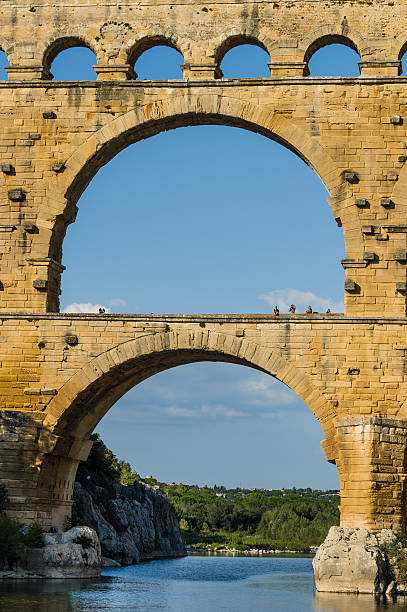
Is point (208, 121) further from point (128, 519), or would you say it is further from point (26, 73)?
point (128, 519)

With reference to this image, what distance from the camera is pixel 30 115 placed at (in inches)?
931

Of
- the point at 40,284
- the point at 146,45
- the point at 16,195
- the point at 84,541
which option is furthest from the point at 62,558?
the point at 146,45

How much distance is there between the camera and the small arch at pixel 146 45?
23750mm

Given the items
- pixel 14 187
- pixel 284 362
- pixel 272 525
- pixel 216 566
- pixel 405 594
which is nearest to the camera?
pixel 405 594

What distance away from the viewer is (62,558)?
22078mm

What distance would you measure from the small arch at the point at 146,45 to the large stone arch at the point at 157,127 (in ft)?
4.14

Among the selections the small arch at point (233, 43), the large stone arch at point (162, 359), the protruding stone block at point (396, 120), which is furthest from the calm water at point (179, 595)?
the small arch at point (233, 43)

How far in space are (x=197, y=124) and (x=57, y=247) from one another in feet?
13.3

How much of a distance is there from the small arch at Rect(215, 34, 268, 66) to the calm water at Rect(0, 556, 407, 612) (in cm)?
1111

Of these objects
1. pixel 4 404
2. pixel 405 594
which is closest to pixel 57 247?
pixel 4 404

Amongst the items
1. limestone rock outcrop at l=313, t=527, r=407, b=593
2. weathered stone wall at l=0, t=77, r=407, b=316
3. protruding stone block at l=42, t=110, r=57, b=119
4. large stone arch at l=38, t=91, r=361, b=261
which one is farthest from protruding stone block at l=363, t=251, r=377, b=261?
protruding stone block at l=42, t=110, r=57, b=119

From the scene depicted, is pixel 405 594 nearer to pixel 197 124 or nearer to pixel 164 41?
pixel 197 124

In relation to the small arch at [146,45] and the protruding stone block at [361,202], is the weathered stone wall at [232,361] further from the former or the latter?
the small arch at [146,45]

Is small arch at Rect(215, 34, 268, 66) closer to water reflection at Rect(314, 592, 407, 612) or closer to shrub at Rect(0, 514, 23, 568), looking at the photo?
shrub at Rect(0, 514, 23, 568)
